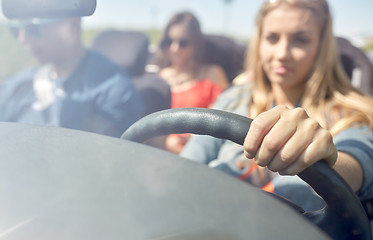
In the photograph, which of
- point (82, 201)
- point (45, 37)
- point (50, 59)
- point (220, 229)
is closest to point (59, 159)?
point (82, 201)

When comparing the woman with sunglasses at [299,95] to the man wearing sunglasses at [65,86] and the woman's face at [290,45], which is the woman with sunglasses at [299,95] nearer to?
the woman's face at [290,45]

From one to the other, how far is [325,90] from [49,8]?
0.74m

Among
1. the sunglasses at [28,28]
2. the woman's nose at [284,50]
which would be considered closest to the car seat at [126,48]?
the sunglasses at [28,28]

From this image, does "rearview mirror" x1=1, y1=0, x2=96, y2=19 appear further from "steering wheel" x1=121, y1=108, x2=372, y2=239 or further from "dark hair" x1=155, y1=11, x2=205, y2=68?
"dark hair" x1=155, y1=11, x2=205, y2=68

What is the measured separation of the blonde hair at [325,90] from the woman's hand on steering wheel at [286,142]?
41 centimetres

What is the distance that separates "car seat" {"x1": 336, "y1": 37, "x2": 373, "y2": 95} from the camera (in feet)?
6.21

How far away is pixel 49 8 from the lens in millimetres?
736

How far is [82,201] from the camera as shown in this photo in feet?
1.51

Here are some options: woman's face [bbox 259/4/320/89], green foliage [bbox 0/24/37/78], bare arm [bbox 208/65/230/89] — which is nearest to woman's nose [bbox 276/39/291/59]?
woman's face [bbox 259/4/320/89]

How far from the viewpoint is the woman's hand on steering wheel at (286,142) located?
20.3 inches

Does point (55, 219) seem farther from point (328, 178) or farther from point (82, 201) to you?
point (328, 178)

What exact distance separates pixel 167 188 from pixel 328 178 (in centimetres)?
21

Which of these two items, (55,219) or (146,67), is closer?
(55,219)

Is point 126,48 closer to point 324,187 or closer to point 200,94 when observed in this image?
point 200,94
